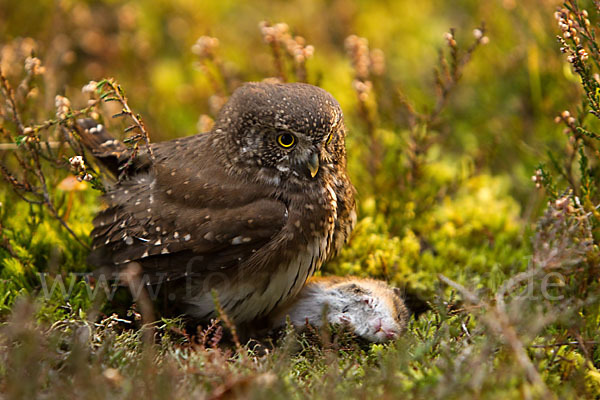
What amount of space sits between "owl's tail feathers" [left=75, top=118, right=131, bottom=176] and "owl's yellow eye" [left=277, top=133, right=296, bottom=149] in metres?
1.09

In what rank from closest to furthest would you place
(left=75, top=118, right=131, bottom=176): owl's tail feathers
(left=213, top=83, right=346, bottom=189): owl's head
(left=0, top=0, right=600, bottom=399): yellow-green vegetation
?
(left=0, top=0, right=600, bottom=399): yellow-green vegetation < (left=213, top=83, right=346, bottom=189): owl's head < (left=75, top=118, right=131, bottom=176): owl's tail feathers

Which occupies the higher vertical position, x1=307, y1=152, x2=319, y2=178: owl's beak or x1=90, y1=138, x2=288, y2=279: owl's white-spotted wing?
x1=307, y1=152, x2=319, y2=178: owl's beak

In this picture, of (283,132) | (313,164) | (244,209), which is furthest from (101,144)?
(313,164)

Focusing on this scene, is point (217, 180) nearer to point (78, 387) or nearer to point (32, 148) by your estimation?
point (32, 148)

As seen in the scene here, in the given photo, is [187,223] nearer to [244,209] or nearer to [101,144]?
[244,209]

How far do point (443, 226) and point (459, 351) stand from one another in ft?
5.59

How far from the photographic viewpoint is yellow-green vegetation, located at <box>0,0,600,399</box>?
2648 millimetres

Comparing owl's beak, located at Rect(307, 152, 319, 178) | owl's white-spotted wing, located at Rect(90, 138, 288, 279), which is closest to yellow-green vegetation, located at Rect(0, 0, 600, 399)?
owl's white-spotted wing, located at Rect(90, 138, 288, 279)

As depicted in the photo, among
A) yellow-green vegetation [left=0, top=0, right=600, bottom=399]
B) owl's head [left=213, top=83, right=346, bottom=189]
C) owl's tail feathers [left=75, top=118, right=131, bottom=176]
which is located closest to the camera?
yellow-green vegetation [left=0, top=0, right=600, bottom=399]

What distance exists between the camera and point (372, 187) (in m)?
4.69

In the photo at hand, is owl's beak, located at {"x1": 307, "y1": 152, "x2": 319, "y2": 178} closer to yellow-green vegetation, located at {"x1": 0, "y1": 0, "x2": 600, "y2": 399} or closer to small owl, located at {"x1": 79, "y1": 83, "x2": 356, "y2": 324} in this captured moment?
small owl, located at {"x1": 79, "y1": 83, "x2": 356, "y2": 324}

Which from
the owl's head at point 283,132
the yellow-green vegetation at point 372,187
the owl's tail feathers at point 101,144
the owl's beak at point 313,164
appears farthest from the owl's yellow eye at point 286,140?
the owl's tail feathers at point 101,144

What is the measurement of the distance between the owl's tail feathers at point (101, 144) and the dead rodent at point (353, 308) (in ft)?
4.62

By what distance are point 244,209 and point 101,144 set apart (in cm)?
118
